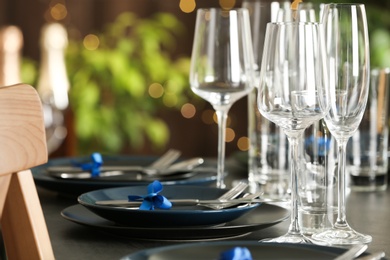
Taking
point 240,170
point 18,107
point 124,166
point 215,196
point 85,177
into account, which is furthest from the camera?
point 240,170

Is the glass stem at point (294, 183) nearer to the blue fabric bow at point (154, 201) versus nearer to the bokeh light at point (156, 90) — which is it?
the blue fabric bow at point (154, 201)

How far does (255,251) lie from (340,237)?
0.24m

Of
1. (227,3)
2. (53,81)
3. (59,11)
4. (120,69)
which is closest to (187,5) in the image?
(227,3)

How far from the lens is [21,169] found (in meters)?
0.96

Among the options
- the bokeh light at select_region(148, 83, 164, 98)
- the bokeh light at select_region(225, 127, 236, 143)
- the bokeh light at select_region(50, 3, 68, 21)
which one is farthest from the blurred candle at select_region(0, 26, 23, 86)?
the bokeh light at select_region(225, 127, 236, 143)

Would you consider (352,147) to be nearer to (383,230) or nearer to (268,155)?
(268,155)

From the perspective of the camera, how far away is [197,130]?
4.82 meters

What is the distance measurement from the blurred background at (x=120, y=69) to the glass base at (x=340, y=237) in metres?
2.42

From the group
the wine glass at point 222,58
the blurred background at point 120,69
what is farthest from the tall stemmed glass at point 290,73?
the blurred background at point 120,69

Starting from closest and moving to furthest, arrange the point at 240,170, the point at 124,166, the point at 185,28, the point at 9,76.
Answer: the point at 124,166, the point at 240,170, the point at 9,76, the point at 185,28

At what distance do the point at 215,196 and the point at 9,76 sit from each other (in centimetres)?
301

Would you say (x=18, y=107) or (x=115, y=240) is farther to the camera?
(x=115, y=240)

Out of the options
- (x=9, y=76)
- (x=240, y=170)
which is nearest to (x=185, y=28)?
(x=9, y=76)

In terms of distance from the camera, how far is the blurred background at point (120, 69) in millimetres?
4086
